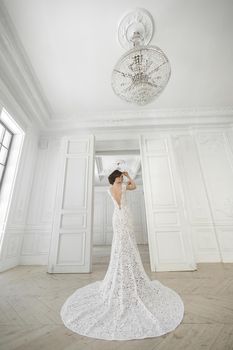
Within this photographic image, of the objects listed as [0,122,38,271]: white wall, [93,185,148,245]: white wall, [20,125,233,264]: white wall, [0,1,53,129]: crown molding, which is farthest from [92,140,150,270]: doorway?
[0,1,53,129]: crown molding

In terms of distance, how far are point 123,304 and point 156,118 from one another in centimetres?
493

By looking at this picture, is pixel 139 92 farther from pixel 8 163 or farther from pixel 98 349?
pixel 8 163

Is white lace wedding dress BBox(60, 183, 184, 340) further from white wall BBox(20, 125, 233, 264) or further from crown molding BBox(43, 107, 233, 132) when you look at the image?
crown molding BBox(43, 107, 233, 132)

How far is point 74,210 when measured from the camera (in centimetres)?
389

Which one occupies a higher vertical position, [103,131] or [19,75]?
[19,75]

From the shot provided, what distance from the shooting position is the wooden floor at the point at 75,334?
1.28m

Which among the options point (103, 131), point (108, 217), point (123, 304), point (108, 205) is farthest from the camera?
point (108, 205)

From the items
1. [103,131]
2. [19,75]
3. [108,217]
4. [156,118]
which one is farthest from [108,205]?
[19,75]

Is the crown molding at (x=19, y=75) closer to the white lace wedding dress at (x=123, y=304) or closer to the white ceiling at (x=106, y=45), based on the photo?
the white ceiling at (x=106, y=45)

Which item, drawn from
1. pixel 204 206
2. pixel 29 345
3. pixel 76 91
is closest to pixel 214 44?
pixel 76 91

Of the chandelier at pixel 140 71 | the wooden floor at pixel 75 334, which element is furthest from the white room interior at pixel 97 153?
the chandelier at pixel 140 71

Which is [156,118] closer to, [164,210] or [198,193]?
[198,193]

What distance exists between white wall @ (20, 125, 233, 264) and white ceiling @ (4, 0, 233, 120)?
1.29m

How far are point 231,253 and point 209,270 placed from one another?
121cm
